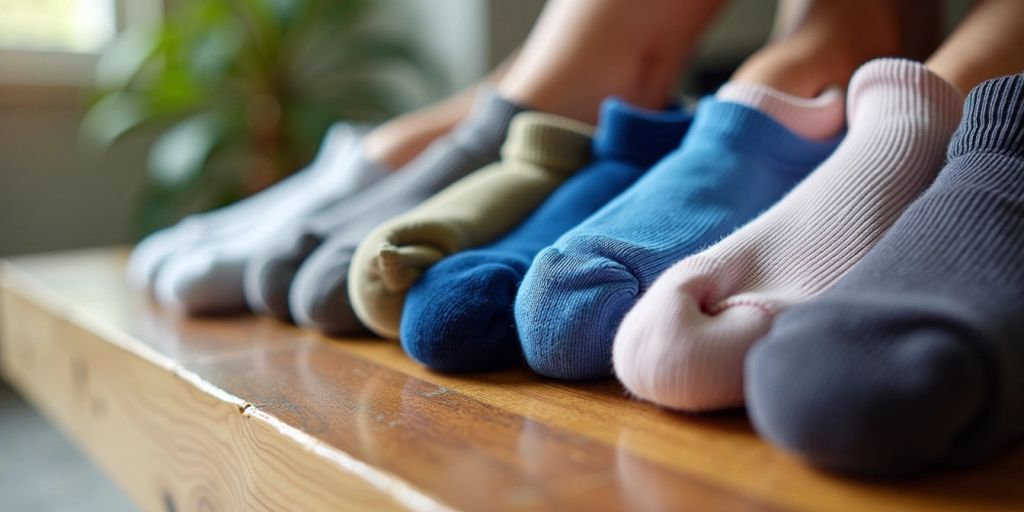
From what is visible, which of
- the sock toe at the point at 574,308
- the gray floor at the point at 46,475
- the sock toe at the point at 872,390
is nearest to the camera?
the sock toe at the point at 872,390

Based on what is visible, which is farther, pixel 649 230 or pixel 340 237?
pixel 340 237

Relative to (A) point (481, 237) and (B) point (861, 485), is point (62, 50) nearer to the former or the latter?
(A) point (481, 237)

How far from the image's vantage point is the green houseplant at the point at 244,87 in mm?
1443

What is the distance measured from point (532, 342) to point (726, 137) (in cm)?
17

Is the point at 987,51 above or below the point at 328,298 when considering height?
above

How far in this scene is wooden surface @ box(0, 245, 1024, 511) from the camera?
242mm

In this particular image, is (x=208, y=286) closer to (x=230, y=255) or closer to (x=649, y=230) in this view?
(x=230, y=255)

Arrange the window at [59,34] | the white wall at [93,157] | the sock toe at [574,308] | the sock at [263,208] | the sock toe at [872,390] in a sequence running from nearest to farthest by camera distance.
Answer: the sock toe at [872,390] < the sock toe at [574,308] < the sock at [263,208] < the white wall at [93,157] < the window at [59,34]

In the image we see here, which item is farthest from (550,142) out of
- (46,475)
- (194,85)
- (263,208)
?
(194,85)

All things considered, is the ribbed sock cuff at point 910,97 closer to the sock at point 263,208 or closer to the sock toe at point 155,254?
the sock at point 263,208

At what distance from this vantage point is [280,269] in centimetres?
55

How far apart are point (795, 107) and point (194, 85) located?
1249mm

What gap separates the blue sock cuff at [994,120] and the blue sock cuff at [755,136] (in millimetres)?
114

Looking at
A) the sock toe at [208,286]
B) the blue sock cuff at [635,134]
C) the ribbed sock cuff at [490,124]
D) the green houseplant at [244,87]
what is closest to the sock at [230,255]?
the sock toe at [208,286]
